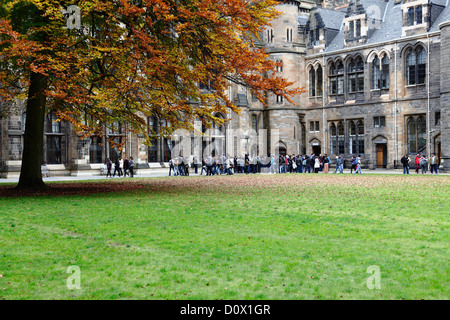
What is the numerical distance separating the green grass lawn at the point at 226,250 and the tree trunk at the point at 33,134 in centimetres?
564

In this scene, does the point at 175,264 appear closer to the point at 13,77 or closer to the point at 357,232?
the point at 357,232

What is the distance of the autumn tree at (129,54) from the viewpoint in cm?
1820

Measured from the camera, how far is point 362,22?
5072cm

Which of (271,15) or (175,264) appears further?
(271,15)

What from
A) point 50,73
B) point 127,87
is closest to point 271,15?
point 127,87

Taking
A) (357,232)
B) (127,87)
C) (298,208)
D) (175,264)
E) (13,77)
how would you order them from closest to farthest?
(175,264) → (357,232) → (298,208) → (127,87) → (13,77)

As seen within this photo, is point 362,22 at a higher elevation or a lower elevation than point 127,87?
higher

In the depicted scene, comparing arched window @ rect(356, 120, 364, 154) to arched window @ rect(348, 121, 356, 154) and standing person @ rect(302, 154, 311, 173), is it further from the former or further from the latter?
standing person @ rect(302, 154, 311, 173)

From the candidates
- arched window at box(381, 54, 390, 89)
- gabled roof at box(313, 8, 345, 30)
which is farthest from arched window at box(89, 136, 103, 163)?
gabled roof at box(313, 8, 345, 30)

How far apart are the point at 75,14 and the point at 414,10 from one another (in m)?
35.5

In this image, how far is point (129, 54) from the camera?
19.0m

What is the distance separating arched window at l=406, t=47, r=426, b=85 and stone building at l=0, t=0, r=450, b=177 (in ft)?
0.27

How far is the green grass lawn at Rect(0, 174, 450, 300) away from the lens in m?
6.59

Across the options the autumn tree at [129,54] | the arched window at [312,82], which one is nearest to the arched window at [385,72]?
the arched window at [312,82]
